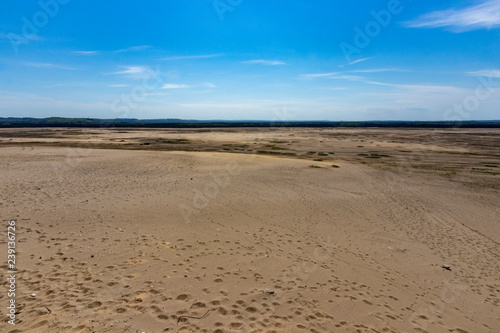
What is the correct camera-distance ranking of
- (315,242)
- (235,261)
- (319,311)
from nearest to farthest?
(319,311)
(235,261)
(315,242)

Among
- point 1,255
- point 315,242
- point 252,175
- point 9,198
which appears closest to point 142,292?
point 1,255

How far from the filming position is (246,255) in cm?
915

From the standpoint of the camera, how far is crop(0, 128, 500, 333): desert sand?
610 centimetres

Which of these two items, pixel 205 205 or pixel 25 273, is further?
pixel 205 205

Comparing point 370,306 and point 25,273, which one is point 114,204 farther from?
point 370,306

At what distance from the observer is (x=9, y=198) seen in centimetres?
1362

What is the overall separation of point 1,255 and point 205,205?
826 centimetres

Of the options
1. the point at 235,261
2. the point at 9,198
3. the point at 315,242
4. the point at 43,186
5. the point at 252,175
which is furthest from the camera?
the point at 252,175

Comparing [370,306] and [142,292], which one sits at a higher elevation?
[142,292]

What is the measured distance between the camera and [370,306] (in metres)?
6.87

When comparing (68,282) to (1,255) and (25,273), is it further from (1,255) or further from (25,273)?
(1,255)

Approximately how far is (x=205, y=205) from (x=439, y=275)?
10.4m

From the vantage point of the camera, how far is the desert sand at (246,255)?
6.10 meters

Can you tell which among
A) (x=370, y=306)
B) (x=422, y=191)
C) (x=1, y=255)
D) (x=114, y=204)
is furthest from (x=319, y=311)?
(x=422, y=191)
